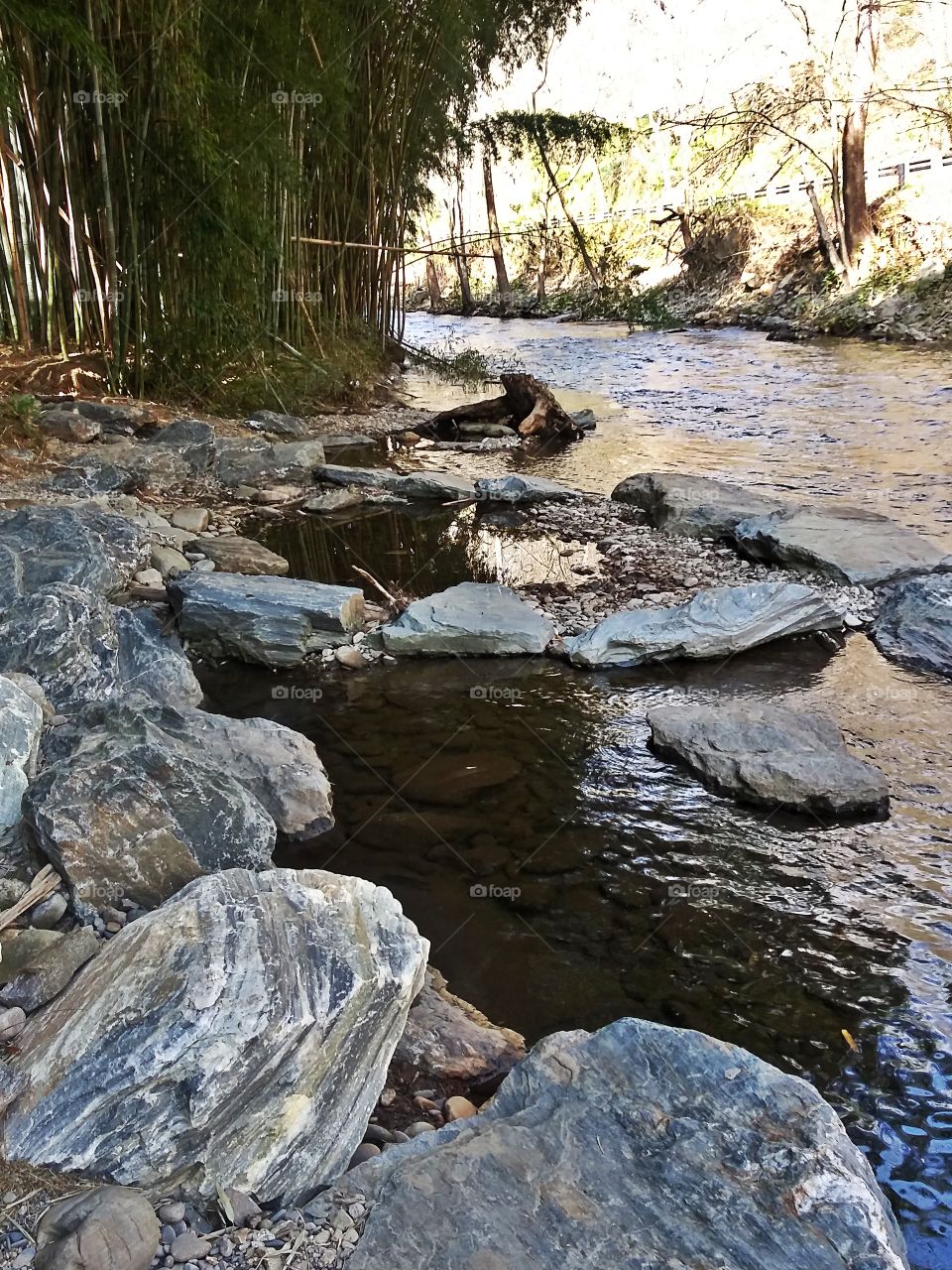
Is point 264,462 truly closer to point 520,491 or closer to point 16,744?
point 520,491

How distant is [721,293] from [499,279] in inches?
206

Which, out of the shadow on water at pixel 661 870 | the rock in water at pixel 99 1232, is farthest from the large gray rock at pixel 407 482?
the rock in water at pixel 99 1232

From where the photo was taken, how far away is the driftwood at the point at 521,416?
8.70 metres

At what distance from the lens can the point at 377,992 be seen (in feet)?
5.93

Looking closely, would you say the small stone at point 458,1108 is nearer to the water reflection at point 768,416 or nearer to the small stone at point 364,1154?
the small stone at point 364,1154

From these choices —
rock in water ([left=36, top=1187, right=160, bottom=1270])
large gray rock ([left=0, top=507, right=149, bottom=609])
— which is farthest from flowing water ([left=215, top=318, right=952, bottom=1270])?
rock in water ([left=36, top=1187, right=160, bottom=1270])

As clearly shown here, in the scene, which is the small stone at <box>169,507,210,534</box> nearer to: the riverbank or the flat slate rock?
the flat slate rock

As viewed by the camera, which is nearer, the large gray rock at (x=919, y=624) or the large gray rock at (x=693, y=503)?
the large gray rock at (x=919, y=624)

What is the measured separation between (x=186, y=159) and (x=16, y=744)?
5554 millimetres

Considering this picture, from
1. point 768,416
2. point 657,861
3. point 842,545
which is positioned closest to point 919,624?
point 842,545

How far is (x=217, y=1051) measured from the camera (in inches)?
63.0

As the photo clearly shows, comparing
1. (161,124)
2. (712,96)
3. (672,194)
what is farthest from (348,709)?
(712,96)

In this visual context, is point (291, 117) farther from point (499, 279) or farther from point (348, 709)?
point (499, 279)

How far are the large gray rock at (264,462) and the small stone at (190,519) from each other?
86 cm
